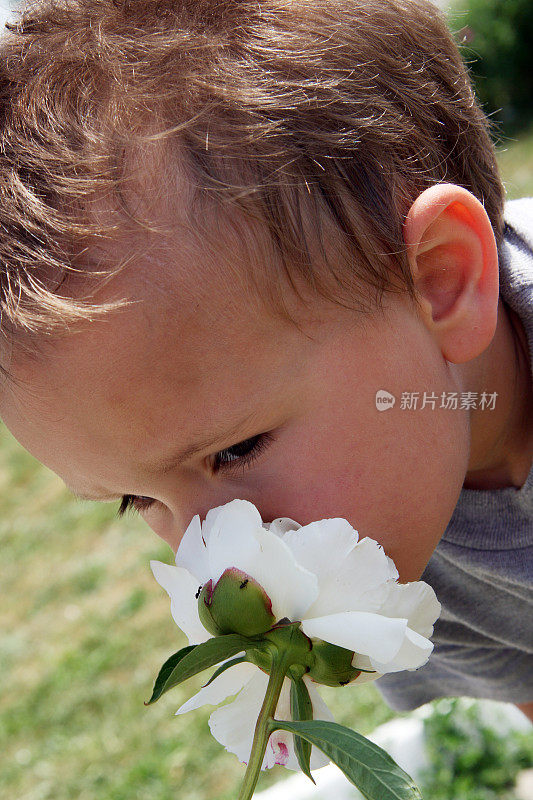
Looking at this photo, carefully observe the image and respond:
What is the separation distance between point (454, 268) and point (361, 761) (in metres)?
0.81

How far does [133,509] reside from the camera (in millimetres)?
Answer: 1567

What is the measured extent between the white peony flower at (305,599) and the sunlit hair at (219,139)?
0.34 metres

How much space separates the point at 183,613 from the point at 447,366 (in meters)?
0.60

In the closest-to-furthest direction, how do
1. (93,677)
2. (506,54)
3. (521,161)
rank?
(93,677)
(521,161)
(506,54)

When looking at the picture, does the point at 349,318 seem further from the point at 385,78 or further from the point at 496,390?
the point at 496,390

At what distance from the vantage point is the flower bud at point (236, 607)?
106cm

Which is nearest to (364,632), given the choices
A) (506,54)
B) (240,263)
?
(240,263)

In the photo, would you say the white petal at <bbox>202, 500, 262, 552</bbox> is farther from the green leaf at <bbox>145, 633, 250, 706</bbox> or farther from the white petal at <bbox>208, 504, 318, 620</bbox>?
the green leaf at <bbox>145, 633, 250, 706</bbox>

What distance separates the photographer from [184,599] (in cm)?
118

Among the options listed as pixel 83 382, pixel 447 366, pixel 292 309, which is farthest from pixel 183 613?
pixel 447 366

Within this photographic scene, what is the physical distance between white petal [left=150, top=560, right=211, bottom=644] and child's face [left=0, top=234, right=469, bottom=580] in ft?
0.43

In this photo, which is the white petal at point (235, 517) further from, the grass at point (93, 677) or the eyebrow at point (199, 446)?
the grass at point (93, 677)

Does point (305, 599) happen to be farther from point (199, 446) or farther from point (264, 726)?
point (199, 446)

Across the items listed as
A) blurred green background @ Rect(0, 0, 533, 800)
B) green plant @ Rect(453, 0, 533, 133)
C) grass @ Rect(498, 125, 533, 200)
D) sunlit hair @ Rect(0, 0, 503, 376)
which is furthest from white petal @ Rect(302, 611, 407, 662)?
green plant @ Rect(453, 0, 533, 133)
